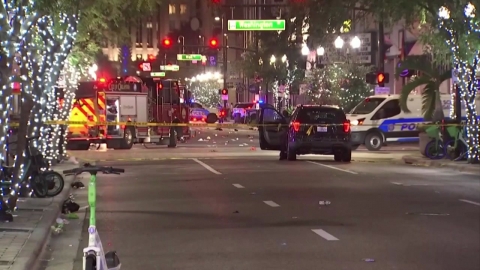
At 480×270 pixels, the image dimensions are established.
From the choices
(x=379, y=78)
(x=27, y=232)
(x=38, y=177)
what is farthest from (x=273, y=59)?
(x=27, y=232)

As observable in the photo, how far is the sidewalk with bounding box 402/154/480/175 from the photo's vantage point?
2313cm

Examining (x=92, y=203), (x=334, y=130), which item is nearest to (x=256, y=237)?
(x=92, y=203)

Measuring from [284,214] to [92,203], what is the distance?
7.05 metres

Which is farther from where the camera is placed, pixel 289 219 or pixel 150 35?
pixel 150 35

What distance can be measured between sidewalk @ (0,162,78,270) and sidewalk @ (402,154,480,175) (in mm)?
12208

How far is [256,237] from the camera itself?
38.1 feet

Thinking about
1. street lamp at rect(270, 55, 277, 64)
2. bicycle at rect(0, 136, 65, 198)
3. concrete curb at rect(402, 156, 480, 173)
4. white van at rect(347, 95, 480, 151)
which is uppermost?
street lamp at rect(270, 55, 277, 64)

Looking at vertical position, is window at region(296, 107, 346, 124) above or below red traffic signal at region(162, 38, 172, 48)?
below

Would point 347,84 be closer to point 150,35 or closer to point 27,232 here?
point 27,232

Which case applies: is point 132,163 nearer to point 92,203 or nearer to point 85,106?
point 85,106

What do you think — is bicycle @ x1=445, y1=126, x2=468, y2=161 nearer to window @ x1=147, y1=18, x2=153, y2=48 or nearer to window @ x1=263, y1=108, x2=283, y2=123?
window @ x1=263, y1=108, x2=283, y2=123

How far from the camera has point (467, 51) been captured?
23359mm

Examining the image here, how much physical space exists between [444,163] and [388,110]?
8903mm

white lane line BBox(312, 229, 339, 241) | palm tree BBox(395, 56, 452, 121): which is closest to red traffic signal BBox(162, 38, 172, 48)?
palm tree BBox(395, 56, 452, 121)
